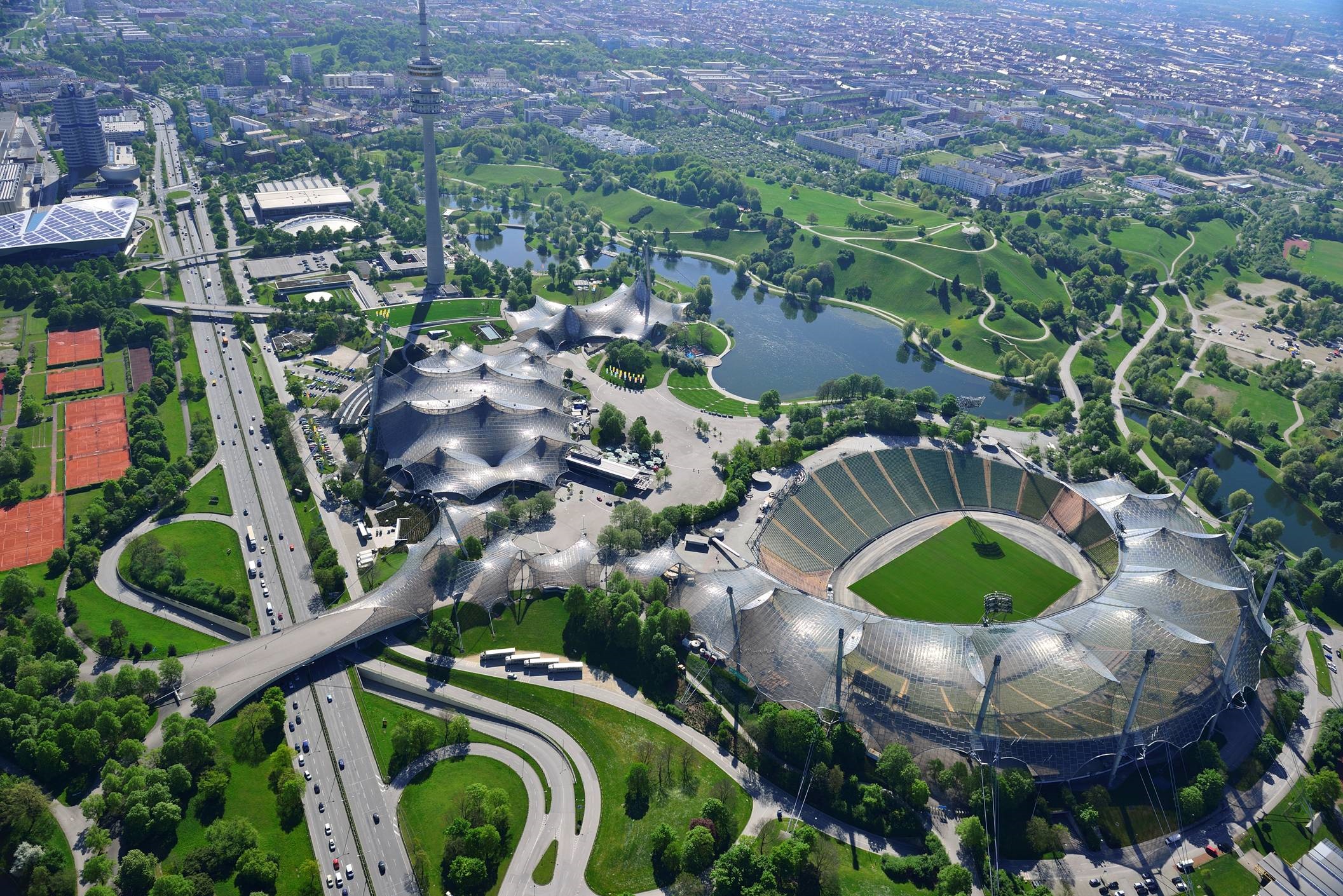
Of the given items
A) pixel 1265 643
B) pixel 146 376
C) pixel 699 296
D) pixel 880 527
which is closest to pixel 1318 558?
pixel 1265 643

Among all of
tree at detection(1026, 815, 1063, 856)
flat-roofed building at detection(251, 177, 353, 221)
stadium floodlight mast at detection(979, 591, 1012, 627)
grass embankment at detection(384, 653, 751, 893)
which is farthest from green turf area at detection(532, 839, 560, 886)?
flat-roofed building at detection(251, 177, 353, 221)

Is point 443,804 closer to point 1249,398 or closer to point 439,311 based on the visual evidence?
point 439,311

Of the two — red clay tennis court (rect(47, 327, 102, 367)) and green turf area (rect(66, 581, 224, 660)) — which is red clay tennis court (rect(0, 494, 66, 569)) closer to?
green turf area (rect(66, 581, 224, 660))

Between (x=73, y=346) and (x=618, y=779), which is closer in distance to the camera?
(x=618, y=779)

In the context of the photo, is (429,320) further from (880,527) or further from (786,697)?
(786,697)

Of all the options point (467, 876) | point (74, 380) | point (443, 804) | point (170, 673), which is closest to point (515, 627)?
point (443, 804)

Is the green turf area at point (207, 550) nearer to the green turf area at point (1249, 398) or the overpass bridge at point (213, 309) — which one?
the overpass bridge at point (213, 309)

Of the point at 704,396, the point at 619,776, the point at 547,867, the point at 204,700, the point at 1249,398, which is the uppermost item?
the point at 1249,398
